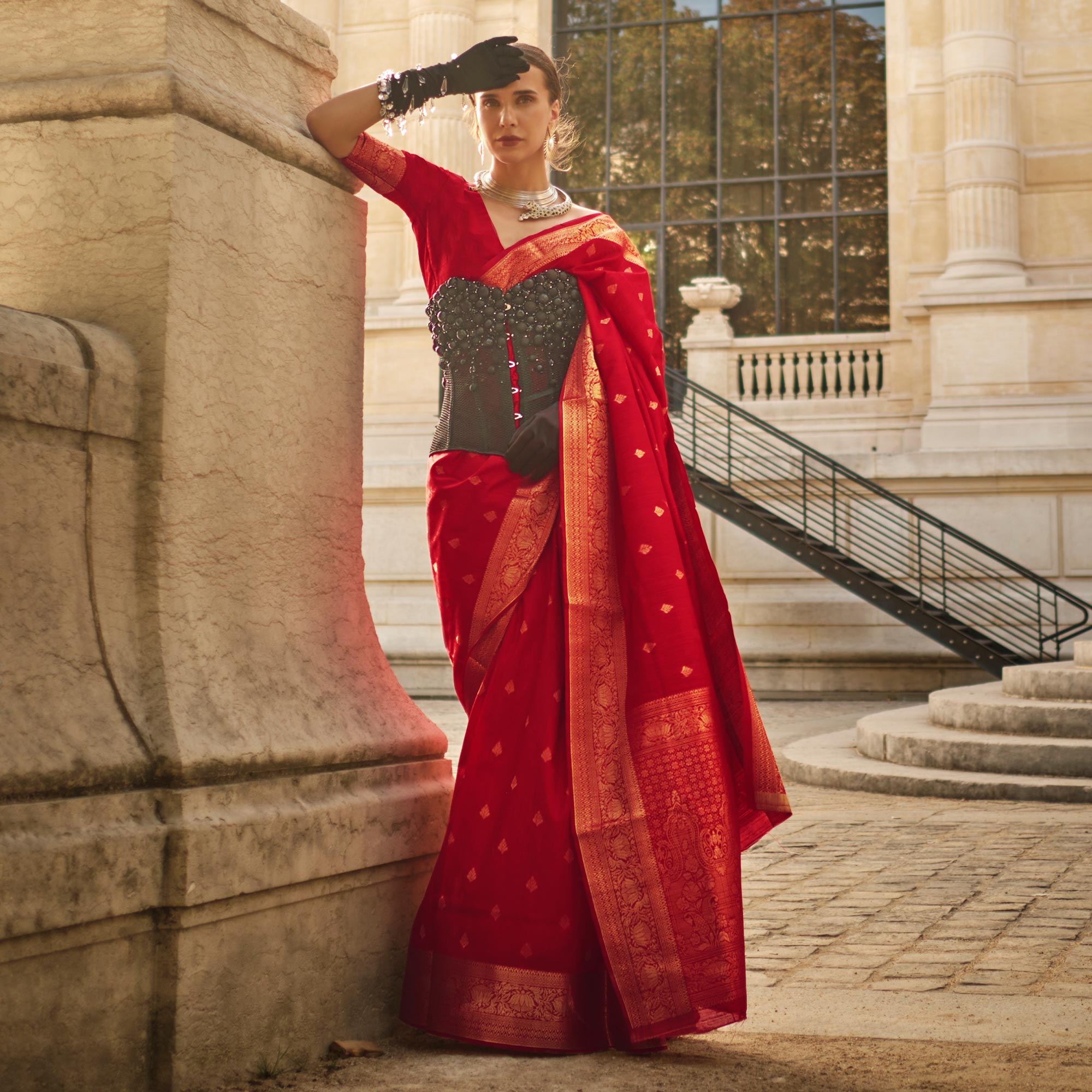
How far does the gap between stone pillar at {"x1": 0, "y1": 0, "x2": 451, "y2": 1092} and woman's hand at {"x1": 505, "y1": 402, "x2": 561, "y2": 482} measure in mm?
355

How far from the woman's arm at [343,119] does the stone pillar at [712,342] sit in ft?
44.0

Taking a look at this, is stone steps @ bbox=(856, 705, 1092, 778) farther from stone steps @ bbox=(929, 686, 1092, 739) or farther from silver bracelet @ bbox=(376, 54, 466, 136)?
silver bracelet @ bbox=(376, 54, 466, 136)

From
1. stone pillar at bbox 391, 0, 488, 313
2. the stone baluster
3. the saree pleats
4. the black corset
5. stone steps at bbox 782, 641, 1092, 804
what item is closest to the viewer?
the saree pleats

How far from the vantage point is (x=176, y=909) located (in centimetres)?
240

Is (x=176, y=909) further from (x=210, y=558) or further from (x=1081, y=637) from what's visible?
(x=1081, y=637)

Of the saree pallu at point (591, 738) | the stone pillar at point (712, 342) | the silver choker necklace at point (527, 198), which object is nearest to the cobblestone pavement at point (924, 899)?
the saree pallu at point (591, 738)

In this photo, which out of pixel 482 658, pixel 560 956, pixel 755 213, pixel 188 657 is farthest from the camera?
pixel 755 213

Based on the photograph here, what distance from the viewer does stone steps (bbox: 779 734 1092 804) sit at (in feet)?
24.3

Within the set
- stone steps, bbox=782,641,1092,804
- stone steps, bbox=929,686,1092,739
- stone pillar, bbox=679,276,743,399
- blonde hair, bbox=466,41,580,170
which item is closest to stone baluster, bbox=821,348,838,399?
stone pillar, bbox=679,276,743,399

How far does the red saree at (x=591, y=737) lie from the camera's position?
2.90m

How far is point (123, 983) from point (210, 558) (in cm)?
76

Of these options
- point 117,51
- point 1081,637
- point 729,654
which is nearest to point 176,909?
point 729,654

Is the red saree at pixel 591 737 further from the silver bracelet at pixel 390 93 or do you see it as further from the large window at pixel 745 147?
the large window at pixel 745 147

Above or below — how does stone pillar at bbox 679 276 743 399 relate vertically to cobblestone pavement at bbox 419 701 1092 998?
above
